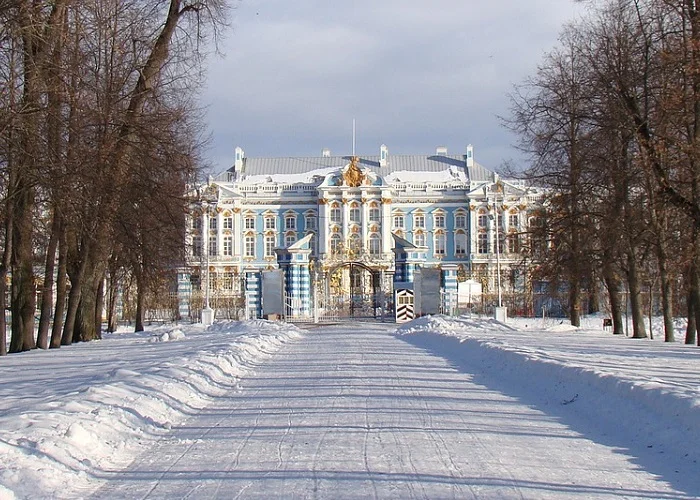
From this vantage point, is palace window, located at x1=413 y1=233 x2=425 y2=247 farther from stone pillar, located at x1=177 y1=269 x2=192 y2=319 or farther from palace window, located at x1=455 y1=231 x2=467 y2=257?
stone pillar, located at x1=177 y1=269 x2=192 y2=319

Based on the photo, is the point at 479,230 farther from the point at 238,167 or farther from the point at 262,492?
the point at 262,492

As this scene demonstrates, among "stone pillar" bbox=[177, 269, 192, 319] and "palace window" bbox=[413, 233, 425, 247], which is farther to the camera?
"palace window" bbox=[413, 233, 425, 247]

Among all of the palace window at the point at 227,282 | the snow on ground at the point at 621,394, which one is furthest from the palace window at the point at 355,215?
the snow on ground at the point at 621,394

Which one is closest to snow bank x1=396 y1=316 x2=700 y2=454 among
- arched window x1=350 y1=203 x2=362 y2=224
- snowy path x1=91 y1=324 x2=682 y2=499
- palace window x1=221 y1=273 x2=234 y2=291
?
snowy path x1=91 y1=324 x2=682 y2=499

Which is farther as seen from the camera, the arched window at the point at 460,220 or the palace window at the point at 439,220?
the palace window at the point at 439,220

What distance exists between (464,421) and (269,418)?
210cm

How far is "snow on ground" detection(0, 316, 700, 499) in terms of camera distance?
722 cm

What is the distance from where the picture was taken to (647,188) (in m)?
24.2

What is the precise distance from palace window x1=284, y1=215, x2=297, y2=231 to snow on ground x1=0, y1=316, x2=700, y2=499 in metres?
64.1

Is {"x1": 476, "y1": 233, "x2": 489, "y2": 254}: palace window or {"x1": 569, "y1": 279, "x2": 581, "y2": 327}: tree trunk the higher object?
{"x1": 476, "y1": 233, "x2": 489, "y2": 254}: palace window

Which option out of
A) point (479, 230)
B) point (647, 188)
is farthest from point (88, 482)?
point (479, 230)

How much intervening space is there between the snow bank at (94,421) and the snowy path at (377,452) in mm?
296

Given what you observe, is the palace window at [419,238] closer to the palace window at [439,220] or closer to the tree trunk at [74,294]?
the palace window at [439,220]

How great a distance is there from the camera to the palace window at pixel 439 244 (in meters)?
84.3
